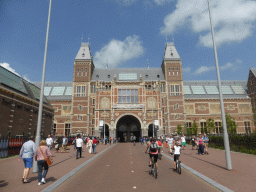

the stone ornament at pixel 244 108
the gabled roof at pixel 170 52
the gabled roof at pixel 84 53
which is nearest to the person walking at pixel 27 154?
the gabled roof at pixel 84 53

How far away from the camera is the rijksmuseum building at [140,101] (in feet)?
146

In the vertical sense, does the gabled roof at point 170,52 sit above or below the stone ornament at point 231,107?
above

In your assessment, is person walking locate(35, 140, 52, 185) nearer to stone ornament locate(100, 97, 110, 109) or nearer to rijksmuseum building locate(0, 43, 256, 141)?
rijksmuseum building locate(0, 43, 256, 141)

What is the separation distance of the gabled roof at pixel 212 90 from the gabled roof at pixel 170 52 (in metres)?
10.2

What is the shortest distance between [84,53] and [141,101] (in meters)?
23.4

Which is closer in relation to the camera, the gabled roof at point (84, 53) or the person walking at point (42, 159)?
the person walking at point (42, 159)

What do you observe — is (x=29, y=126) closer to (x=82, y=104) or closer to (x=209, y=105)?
(x=82, y=104)

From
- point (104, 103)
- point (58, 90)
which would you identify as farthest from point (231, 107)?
point (58, 90)

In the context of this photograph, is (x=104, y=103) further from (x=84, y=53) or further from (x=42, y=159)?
(x=42, y=159)

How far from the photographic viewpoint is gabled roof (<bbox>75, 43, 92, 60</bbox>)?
171 ft

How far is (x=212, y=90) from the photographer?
55.1 metres

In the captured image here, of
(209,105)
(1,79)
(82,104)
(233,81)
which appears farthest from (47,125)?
(233,81)

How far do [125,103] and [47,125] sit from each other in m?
19.8

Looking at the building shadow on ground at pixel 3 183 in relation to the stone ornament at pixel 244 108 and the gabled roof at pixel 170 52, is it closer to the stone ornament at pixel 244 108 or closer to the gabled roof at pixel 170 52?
the gabled roof at pixel 170 52
